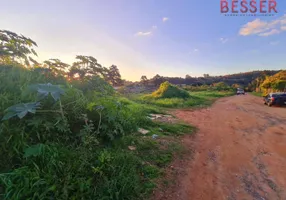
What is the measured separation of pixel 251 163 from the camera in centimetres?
379

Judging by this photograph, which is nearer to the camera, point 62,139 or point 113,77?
point 62,139

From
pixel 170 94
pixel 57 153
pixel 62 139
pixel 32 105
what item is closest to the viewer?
pixel 32 105

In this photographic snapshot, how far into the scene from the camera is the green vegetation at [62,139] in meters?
2.20

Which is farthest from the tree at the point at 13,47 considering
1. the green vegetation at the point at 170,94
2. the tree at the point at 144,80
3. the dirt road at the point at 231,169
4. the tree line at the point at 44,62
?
the tree at the point at 144,80

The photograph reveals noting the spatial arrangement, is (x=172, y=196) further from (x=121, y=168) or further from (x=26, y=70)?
(x=26, y=70)

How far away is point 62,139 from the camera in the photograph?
2830 millimetres

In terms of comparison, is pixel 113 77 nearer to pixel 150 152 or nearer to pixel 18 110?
pixel 150 152

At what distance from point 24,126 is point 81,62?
1479mm

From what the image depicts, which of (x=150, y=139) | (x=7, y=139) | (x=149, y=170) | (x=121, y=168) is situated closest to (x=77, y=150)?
(x=121, y=168)

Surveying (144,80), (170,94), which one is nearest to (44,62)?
(170,94)

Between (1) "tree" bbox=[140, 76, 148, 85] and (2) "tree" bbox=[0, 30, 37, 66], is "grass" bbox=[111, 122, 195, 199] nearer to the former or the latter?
(2) "tree" bbox=[0, 30, 37, 66]

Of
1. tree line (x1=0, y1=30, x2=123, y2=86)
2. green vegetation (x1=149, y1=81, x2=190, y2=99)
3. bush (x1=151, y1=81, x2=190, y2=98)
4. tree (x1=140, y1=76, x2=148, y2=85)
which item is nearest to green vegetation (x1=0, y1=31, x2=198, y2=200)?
tree line (x1=0, y1=30, x2=123, y2=86)

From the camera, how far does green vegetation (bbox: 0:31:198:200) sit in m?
2.20

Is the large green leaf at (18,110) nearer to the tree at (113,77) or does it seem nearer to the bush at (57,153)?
the bush at (57,153)
